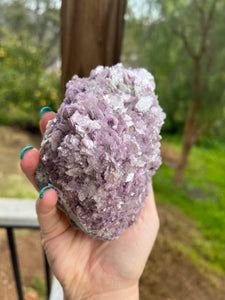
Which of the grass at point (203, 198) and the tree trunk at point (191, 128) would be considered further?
the tree trunk at point (191, 128)

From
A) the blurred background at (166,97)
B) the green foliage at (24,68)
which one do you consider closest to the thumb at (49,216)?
the blurred background at (166,97)

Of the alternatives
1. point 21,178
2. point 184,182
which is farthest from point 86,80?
point 184,182

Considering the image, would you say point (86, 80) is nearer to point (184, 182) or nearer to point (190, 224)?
point (190, 224)

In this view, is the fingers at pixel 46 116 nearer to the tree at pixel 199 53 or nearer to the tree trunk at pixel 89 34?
the tree trunk at pixel 89 34

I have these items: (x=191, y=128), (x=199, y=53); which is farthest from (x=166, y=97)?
(x=199, y=53)

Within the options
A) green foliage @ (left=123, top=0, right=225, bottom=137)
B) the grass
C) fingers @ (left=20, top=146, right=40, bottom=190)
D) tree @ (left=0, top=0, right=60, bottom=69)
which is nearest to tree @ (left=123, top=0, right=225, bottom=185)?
green foliage @ (left=123, top=0, right=225, bottom=137)

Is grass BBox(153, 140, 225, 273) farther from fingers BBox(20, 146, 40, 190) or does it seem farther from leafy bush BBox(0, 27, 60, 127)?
fingers BBox(20, 146, 40, 190)
